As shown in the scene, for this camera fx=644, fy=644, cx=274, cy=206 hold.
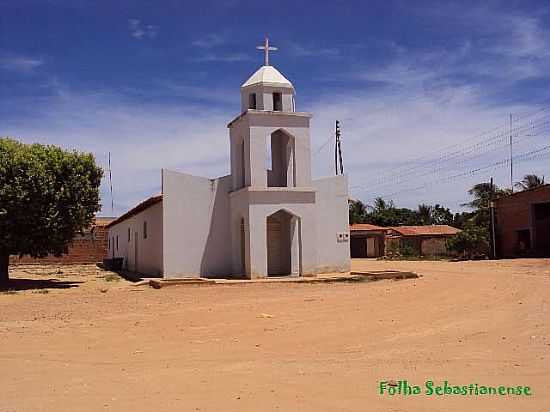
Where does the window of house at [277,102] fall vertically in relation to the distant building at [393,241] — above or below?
above

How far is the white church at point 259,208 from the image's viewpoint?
24312mm

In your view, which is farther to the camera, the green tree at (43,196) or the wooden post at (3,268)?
the wooden post at (3,268)

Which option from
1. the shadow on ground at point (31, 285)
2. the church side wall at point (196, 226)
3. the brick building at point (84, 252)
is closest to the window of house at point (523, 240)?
the church side wall at point (196, 226)

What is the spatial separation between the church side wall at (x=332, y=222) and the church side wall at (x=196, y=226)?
12.4 ft

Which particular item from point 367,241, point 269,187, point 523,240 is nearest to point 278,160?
point 269,187

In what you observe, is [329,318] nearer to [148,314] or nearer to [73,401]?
[148,314]

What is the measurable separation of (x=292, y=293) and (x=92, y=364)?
421 inches

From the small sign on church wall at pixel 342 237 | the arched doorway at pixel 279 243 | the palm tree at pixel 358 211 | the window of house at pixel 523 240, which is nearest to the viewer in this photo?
the arched doorway at pixel 279 243

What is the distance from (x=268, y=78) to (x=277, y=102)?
3.25ft

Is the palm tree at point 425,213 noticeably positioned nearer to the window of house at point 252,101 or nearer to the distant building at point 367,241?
the distant building at point 367,241

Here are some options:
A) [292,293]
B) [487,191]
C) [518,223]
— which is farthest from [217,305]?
[487,191]

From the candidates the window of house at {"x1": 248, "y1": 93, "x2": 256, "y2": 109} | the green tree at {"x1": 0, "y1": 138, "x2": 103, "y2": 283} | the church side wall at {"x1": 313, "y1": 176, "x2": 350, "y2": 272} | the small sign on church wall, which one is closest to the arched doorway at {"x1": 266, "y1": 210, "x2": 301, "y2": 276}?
the church side wall at {"x1": 313, "y1": 176, "x2": 350, "y2": 272}

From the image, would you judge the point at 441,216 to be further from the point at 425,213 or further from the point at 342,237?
the point at 342,237

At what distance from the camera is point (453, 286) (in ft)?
63.7
